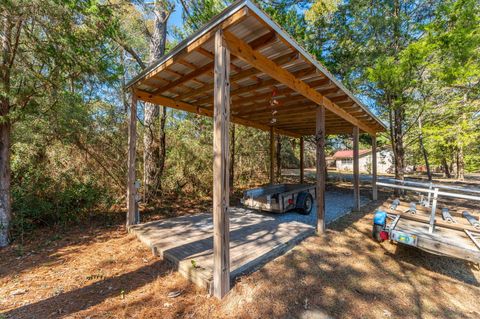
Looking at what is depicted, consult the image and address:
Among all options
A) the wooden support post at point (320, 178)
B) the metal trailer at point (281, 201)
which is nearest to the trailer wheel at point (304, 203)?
the metal trailer at point (281, 201)

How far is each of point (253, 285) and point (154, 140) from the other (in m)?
4.82

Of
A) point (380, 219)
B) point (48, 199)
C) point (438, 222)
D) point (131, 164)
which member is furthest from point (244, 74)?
point (48, 199)

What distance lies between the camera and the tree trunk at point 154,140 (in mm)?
5645

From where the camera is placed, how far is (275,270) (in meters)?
2.67

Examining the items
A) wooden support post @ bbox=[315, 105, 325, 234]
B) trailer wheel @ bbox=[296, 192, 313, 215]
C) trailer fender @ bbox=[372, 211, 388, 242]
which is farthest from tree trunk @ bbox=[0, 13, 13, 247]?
trailer fender @ bbox=[372, 211, 388, 242]

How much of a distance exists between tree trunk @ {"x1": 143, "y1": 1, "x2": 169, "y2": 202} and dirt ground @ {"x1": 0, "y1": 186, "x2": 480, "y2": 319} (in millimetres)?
2346

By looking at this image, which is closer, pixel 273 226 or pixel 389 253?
pixel 389 253

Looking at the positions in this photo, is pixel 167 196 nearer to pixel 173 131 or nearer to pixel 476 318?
pixel 173 131

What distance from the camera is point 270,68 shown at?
2898 mm

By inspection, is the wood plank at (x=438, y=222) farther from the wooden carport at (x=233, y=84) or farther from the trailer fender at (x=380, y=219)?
the wooden carport at (x=233, y=84)

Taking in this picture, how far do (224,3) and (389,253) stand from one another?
26.6 feet

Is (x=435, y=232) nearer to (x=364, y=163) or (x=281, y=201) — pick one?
(x=281, y=201)

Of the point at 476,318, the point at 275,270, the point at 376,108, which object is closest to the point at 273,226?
the point at 275,270

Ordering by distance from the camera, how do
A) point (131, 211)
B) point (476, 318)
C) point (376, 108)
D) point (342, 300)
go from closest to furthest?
point (476, 318) → point (342, 300) → point (131, 211) → point (376, 108)
